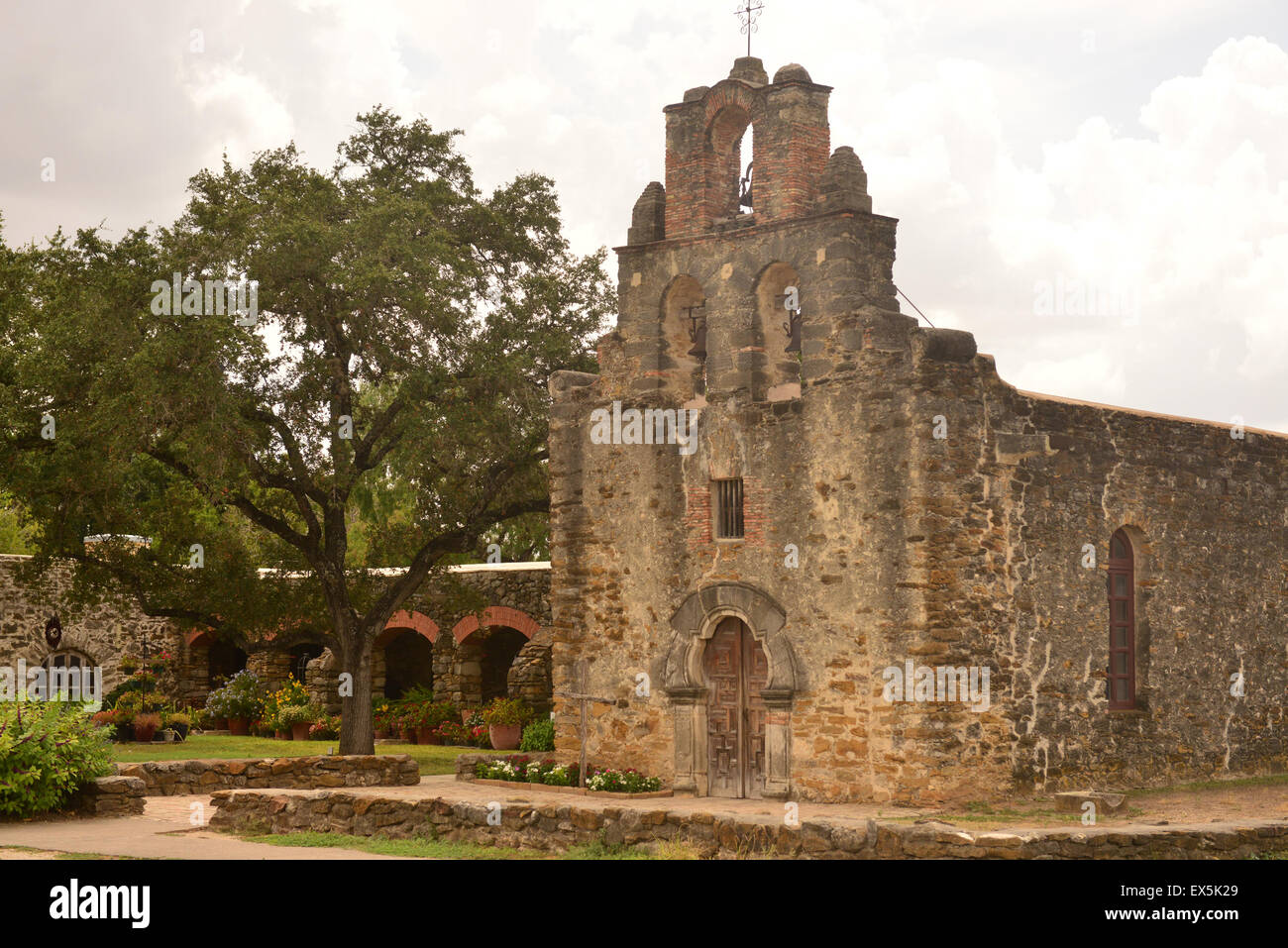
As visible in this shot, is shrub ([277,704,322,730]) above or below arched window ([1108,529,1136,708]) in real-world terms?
below

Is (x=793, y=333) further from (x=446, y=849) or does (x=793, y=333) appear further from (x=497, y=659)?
(x=497, y=659)

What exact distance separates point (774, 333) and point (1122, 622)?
579 centimetres

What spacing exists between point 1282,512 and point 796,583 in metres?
7.91

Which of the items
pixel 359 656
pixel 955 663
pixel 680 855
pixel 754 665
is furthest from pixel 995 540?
pixel 359 656

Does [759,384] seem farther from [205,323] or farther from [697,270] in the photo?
[205,323]

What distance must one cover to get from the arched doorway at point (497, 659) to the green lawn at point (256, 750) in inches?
79.7

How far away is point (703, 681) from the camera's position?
18781mm

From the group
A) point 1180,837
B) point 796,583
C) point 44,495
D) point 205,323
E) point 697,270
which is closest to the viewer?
point 1180,837


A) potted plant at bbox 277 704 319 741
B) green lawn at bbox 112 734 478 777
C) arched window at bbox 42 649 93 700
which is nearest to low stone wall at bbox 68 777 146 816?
green lawn at bbox 112 734 478 777

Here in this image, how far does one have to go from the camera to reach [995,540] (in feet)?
55.8

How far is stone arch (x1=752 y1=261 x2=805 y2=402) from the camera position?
61.4 ft

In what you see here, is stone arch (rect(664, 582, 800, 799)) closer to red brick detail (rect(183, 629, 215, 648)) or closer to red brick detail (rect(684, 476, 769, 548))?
red brick detail (rect(684, 476, 769, 548))

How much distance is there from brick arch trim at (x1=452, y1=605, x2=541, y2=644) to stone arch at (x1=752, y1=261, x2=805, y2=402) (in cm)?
983

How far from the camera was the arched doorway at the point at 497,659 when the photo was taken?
96.0ft
